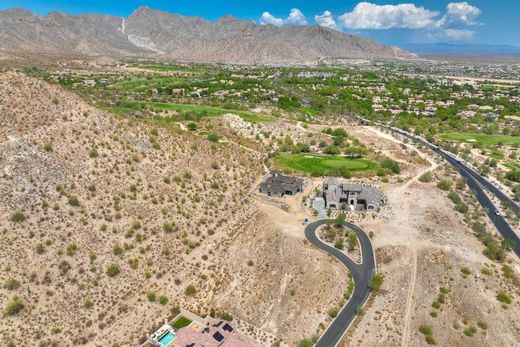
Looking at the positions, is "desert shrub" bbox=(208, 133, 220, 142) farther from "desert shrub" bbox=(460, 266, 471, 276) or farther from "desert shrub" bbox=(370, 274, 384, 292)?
"desert shrub" bbox=(460, 266, 471, 276)

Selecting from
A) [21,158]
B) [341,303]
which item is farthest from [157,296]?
[21,158]

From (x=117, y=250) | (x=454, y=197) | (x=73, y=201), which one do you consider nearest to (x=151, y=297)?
(x=117, y=250)

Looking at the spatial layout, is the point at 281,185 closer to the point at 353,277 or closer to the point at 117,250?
the point at 353,277

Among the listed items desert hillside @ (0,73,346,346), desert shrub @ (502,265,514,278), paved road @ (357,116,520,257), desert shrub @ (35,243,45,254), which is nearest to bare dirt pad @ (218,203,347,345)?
desert hillside @ (0,73,346,346)

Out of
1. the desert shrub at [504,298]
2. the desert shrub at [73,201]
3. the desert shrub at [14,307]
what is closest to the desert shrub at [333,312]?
the desert shrub at [504,298]

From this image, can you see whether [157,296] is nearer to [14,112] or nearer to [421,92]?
[14,112]

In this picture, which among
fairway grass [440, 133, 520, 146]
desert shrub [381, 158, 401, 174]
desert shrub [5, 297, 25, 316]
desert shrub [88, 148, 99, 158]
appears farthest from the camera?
fairway grass [440, 133, 520, 146]
